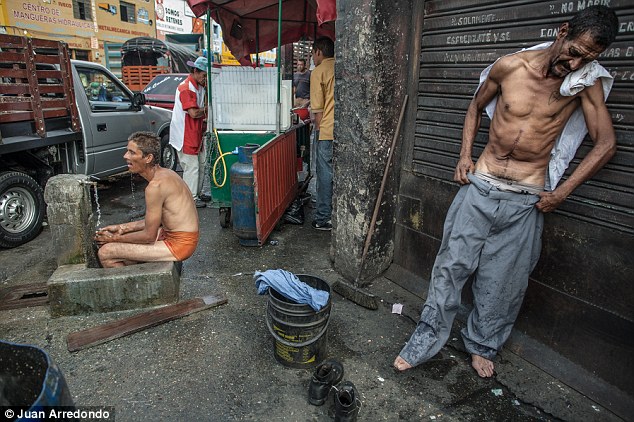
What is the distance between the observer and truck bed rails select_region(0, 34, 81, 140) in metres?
4.75

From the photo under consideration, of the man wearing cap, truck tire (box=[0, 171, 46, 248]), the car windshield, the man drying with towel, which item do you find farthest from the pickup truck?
the man drying with towel

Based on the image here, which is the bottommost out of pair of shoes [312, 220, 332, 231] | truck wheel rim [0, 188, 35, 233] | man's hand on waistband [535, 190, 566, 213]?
pair of shoes [312, 220, 332, 231]

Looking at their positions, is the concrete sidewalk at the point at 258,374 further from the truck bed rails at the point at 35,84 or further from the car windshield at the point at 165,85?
the car windshield at the point at 165,85

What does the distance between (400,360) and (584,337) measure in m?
1.24

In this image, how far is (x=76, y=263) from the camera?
372cm

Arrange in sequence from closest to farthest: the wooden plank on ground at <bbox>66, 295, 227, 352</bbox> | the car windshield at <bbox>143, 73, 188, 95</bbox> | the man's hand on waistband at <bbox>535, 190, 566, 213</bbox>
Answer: the man's hand on waistband at <bbox>535, 190, 566, 213</bbox> < the wooden plank on ground at <bbox>66, 295, 227, 352</bbox> < the car windshield at <bbox>143, 73, 188, 95</bbox>

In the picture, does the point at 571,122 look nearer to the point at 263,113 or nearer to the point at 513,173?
the point at 513,173

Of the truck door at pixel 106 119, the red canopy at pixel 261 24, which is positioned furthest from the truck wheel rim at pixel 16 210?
the red canopy at pixel 261 24

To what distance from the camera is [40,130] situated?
5184mm

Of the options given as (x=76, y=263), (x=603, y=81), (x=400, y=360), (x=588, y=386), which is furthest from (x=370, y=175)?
(x=76, y=263)

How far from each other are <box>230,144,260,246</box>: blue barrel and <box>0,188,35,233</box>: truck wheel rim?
2.56 m

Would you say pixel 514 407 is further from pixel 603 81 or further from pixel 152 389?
pixel 152 389

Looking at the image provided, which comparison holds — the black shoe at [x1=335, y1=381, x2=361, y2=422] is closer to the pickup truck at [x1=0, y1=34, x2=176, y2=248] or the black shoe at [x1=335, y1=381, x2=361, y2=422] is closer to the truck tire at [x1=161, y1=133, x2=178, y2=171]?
the pickup truck at [x1=0, y1=34, x2=176, y2=248]

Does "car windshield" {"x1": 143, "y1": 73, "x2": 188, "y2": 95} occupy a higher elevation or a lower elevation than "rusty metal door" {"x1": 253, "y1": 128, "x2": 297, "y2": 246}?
higher
